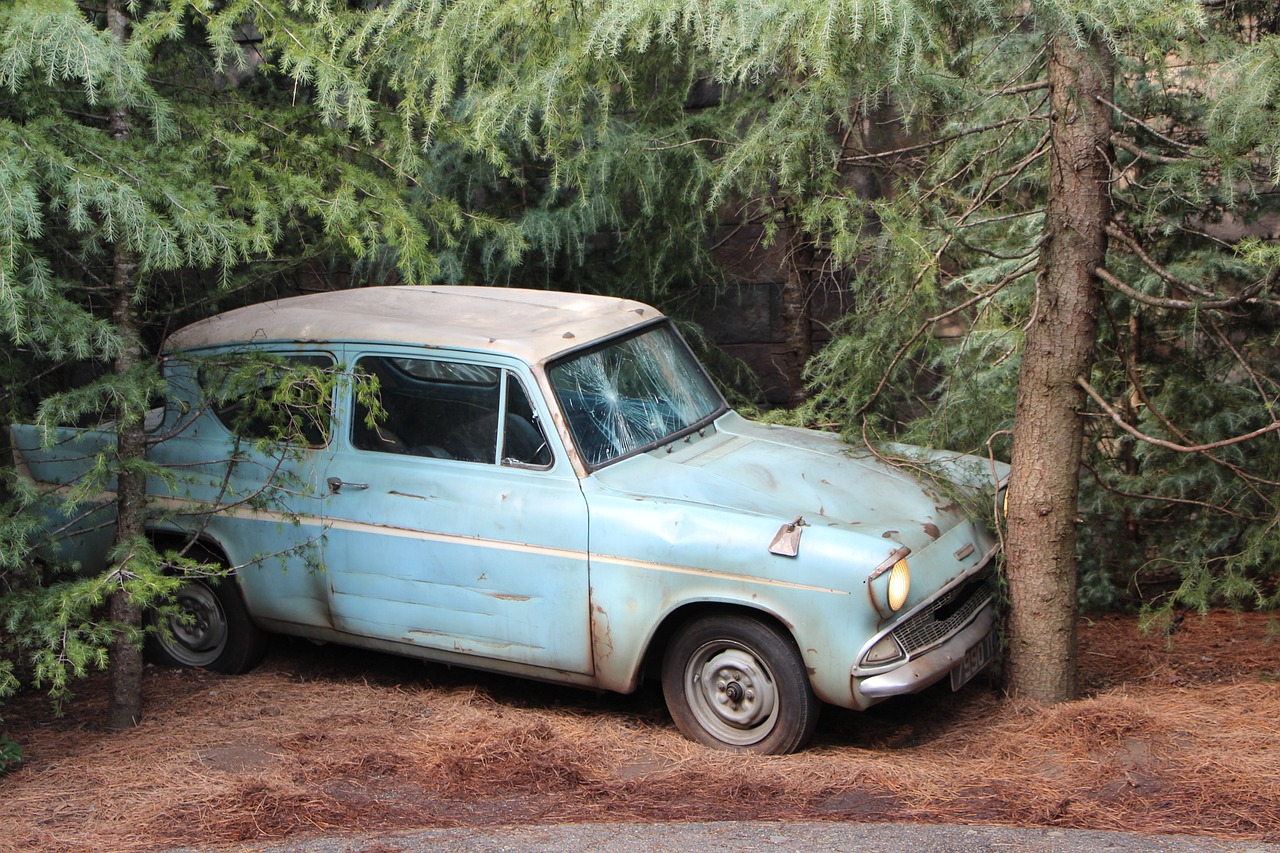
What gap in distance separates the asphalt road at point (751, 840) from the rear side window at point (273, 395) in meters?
1.87

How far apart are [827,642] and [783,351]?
4823 millimetres

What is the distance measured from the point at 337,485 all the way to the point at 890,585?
253cm

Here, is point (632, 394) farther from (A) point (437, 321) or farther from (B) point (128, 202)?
(B) point (128, 202)

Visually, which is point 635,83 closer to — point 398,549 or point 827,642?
point 398,549

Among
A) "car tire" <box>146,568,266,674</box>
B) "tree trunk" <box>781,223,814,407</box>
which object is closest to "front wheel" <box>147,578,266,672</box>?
"car tire" <box>146,568,266,674</box>

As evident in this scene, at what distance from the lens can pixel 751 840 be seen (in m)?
4.02


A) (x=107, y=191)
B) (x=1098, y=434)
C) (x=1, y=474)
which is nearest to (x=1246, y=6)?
(x=1098, y=434)

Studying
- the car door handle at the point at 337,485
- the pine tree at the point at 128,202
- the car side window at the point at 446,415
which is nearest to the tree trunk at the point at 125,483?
the pine tree at the point at 128,202

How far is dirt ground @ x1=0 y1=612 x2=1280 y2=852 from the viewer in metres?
4.29

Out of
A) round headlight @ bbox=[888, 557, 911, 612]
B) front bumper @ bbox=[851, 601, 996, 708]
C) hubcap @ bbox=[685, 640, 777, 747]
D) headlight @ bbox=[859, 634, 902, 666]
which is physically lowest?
hubcap @ bbox=[685, 640, 777, 747]

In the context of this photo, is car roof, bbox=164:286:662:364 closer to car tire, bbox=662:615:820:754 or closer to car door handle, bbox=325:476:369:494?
car door handle, bbox=325:476:369:494

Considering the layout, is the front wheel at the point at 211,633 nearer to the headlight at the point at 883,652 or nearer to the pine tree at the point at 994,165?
the pine tree at the point at 994,165

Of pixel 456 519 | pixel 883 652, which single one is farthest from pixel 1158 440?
pixel 456 519

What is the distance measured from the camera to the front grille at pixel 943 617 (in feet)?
15.8
